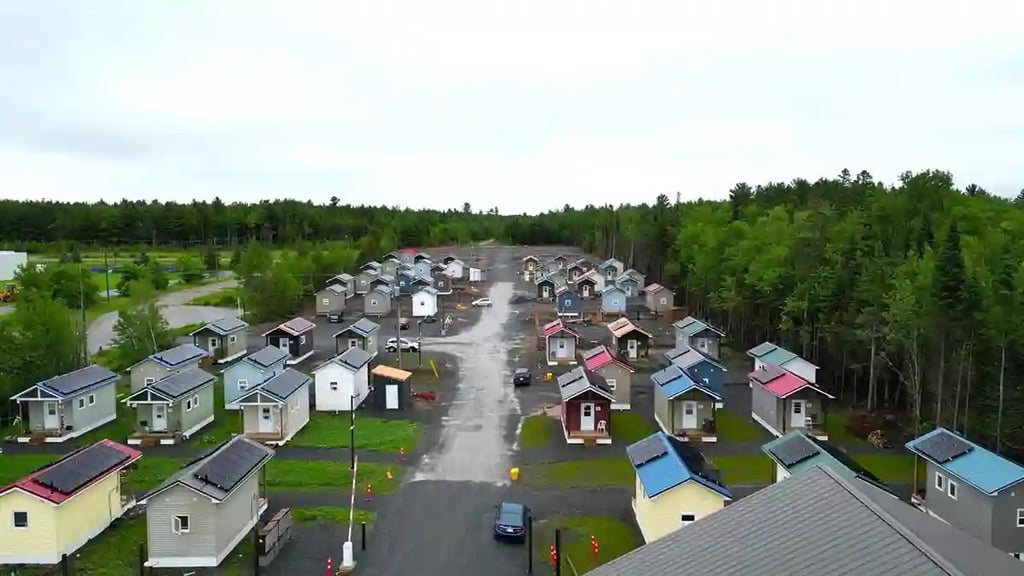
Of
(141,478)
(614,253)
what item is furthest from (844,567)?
(614,253)

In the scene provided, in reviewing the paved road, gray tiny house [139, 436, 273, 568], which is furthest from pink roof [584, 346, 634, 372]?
the paved road

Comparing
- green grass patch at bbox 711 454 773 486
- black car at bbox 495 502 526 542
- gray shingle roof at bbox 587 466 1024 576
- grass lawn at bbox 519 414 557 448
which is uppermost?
gray shingle roof at bbox 587 466 1024 576

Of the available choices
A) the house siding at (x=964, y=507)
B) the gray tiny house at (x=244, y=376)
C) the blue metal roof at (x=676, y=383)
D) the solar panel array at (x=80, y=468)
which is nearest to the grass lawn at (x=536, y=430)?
the blue metal roof at (x=676, y=383)

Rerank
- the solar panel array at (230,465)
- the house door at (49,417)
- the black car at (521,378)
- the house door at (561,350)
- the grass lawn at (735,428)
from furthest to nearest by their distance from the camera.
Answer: the house door at (561,350) < the black car at (521,378) < the grass lawn at (735,428) < the house door at (49,417) < the solar panel array at (230,465)

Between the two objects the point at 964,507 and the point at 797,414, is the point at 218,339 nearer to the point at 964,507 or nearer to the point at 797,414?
the point at 797,414

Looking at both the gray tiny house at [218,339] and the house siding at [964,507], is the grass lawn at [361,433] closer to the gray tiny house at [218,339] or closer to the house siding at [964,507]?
the gray tiny house at [218,339]

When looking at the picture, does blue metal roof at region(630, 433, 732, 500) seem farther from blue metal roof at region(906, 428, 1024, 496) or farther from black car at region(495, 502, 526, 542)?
blue metal roof at region(906, 428, 1024, 496)
